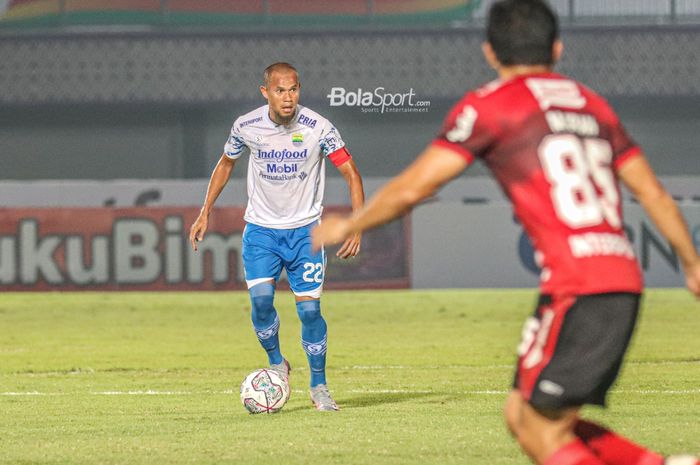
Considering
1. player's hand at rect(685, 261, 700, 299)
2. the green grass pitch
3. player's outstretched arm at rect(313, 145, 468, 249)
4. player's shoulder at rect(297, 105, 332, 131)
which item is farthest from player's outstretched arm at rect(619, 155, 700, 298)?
player's shoulder at rect(297, 105, 332, 131)

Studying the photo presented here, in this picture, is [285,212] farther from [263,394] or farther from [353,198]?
[263,394]

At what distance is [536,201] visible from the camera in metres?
4.83

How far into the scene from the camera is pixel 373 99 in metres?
32.6

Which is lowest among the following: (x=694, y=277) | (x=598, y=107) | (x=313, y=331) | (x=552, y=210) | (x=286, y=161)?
(x=313, y=331)

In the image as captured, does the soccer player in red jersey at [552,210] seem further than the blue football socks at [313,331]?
No

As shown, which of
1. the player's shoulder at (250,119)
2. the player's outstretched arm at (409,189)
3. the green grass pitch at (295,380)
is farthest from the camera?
the player's shoulder at (250,119)

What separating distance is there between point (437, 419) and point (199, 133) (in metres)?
24.3

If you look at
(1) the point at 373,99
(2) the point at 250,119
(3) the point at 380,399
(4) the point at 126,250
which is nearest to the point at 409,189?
(2) the point at 250,119

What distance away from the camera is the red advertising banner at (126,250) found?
23.3m

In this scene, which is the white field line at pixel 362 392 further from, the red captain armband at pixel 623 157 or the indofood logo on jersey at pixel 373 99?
the indofood logo on jersey at pixel 373 99

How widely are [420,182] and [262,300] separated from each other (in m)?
5.09

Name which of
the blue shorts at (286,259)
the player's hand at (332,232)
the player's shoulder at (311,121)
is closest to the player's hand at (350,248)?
the blue shorts at (286,259)

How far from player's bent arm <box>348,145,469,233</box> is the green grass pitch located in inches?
93.9

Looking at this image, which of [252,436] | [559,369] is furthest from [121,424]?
[559,369]
